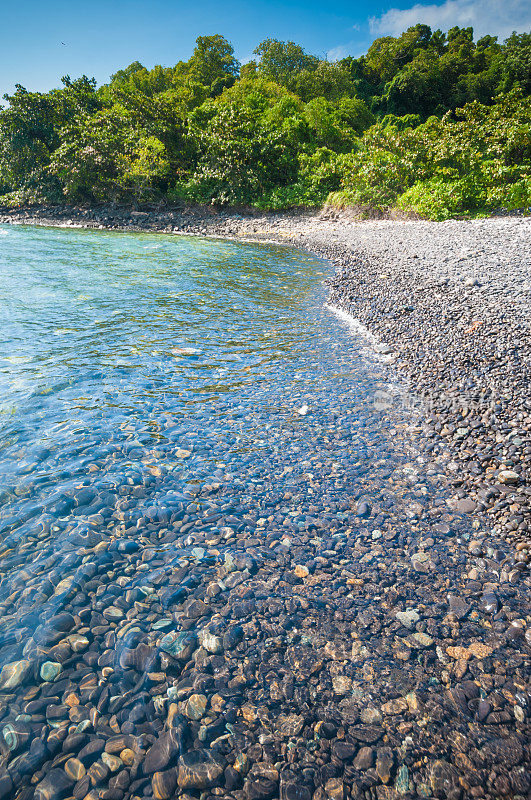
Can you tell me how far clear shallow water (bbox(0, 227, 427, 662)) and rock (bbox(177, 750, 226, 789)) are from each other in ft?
5.17

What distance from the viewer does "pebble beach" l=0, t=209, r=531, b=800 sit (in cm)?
257

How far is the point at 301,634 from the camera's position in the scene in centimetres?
343

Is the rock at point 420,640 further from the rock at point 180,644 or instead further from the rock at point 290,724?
the rock at point 180,644

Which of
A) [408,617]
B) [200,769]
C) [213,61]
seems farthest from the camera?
[213,61]

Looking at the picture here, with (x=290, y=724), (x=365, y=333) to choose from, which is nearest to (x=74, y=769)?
(x=290, y=724)

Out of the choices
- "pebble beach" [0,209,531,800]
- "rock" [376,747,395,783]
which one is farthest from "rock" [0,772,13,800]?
"rock" [376,747,395,783]

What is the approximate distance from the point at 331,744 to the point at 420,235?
20.9m

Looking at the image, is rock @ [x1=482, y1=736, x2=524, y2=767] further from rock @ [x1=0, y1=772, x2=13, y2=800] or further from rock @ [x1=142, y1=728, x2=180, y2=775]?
rock @ [x1=0, y1=772, x2=13, y2=800]

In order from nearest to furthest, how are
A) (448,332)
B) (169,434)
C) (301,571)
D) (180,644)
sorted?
(180,644), (301,571), (169,434), (448,332)

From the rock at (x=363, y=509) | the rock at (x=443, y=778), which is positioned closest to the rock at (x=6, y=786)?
the rock at (x=443, y=778)

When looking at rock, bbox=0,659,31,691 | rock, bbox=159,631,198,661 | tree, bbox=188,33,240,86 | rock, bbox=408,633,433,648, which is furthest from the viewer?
tree, bbox=188,33,240,86

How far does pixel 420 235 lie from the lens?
19.0 metres

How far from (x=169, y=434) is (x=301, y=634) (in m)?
3.66

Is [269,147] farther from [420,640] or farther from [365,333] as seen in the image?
[420,640]
